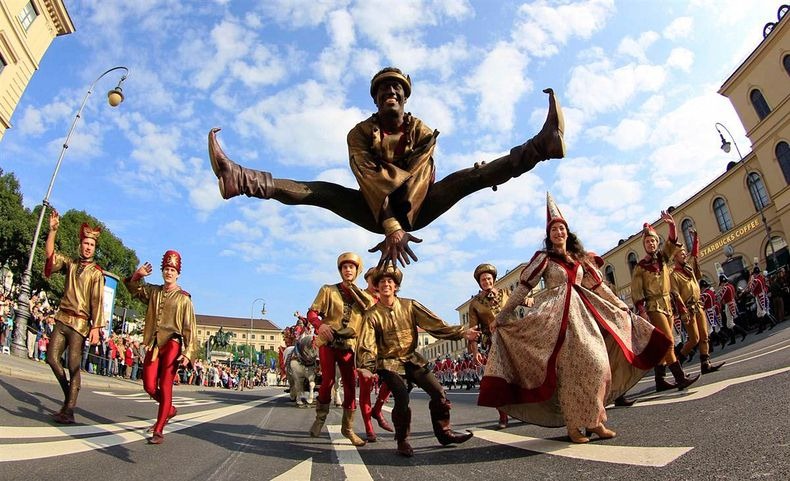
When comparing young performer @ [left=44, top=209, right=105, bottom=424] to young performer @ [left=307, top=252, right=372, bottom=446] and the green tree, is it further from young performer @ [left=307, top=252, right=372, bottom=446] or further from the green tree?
the green tree

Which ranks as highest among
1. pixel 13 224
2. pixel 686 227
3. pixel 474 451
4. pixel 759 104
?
pixel 759 104

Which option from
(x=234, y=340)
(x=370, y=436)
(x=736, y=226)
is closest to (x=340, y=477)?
(x=370, y=436)

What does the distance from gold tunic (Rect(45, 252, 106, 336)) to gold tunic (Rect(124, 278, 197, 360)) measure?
0.59 m

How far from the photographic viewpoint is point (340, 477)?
8.25 ft

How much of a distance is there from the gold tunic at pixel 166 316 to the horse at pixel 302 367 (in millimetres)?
5651

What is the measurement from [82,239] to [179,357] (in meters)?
1.95

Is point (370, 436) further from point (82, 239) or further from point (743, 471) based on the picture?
point (82, 239)

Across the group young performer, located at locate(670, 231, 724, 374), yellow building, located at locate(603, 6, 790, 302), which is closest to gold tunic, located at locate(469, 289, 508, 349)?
young performer, located at locate(670, 231, 724, 374)

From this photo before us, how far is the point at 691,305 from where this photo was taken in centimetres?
677

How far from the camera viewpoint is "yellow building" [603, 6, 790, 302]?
28.3 m

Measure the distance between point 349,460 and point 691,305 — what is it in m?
6.06

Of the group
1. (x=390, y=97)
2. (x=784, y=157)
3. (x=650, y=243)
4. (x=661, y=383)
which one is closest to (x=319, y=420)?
(x=390, y=97)

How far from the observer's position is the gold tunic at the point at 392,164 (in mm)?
2766

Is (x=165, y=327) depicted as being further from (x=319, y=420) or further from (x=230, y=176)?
(x=230, y=176)
